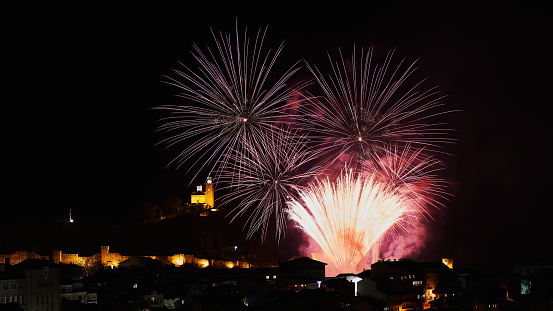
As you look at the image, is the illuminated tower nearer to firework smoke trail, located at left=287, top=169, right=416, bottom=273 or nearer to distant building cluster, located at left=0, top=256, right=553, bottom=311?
distant building cluster, located at left=0, top=256, right=553, bottom=311

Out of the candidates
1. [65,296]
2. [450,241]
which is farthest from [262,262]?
[65,296]

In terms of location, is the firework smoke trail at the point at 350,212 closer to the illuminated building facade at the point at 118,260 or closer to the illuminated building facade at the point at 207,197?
the illuminated building facade at the point at 118,260

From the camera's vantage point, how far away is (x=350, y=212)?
105ft

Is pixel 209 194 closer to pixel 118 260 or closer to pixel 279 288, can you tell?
pixel 118 260

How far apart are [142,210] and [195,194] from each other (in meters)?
4.78

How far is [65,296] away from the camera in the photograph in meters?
27.9

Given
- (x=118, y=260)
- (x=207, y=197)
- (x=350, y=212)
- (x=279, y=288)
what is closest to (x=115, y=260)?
(x=118, y=260)

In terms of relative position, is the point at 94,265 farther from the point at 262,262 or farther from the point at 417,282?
the point at 417,282

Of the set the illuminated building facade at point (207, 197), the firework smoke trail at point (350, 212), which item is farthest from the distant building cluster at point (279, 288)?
the illuminated building facade at point (207, 197)

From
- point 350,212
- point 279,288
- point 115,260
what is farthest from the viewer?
point 115,260

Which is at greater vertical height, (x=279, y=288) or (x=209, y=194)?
(x=209, y=194)

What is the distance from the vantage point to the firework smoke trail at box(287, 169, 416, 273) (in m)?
32.1

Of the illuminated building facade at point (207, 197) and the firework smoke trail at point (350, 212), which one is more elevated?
the illuminated building facade at point (207, 197)

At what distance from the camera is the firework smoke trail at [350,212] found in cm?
3206
